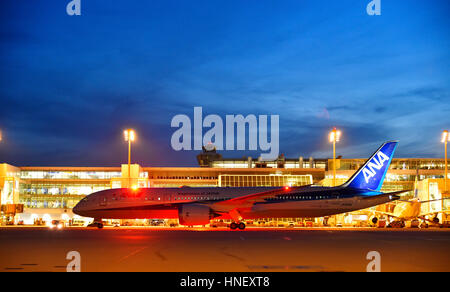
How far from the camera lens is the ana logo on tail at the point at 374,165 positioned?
124 feet

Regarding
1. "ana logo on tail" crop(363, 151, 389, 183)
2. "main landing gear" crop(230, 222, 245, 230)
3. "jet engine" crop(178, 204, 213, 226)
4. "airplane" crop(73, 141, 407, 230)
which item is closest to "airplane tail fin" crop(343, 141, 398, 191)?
"ana logo on tail" crop(363, 151, 389, 183)

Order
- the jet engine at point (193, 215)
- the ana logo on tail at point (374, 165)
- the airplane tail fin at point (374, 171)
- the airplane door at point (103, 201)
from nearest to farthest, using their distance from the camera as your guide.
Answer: the jet engine at point (193, 215), the airplane door at point (103, 201), the airplane tail fin at point (374, 171), the ana logo on tail at point (374, 165)

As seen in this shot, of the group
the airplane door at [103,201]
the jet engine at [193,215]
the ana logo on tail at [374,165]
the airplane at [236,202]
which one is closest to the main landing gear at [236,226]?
the airplane at [236,202]

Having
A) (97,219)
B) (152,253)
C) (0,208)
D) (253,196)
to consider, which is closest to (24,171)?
(0,208)

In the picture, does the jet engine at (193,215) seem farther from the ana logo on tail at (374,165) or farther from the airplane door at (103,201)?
the ana logo on tail at (374,165)

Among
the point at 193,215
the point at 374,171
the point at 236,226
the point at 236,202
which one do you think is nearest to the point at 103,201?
the point at 193,215

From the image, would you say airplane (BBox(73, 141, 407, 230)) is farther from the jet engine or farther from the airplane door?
the jet engine

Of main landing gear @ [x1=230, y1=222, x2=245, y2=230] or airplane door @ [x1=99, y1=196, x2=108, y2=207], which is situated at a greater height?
airplane door @ [x1=99, y1=196, x2=108, y2=207]

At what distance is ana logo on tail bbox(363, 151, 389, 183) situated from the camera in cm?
3788

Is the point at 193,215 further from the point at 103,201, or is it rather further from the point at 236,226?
the point at 103,201

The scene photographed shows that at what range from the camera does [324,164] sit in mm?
108562

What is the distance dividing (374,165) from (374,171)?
50 centimetres
